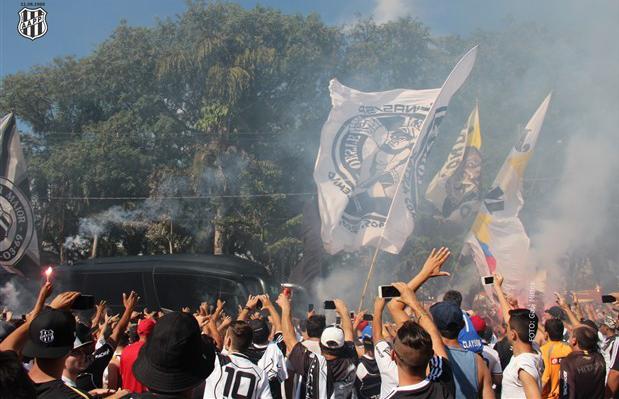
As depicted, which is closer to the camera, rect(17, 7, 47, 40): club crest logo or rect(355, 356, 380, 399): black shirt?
rect(355, 356, 380, 399): black shirt

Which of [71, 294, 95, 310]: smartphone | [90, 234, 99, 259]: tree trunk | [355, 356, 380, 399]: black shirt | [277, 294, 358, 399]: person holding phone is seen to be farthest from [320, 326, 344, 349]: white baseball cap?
[90, 234, 99, 259]: tree trunk

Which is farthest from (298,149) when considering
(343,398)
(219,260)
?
(343,398)

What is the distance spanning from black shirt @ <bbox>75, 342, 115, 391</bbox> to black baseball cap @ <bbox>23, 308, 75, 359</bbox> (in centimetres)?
182

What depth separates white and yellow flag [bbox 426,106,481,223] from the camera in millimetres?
14875

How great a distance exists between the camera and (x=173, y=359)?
2.24m

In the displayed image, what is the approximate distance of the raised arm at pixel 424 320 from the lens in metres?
3.12

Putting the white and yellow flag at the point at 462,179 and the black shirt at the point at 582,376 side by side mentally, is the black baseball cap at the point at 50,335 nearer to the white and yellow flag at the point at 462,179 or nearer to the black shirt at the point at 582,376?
the black shirt at the point at 582,376

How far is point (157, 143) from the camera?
2391 centimetres

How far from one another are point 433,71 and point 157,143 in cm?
1083

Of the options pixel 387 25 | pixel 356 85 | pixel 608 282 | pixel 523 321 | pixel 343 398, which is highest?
pixel 387 25

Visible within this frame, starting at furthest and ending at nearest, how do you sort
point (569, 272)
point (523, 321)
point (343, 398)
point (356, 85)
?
point (356, 85) < point (569, 272) < point (343, 398) < point (523, 321)

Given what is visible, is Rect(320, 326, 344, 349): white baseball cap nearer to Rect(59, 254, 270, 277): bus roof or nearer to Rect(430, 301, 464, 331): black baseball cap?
Rect(430, 301, 464, 331): black baseball cap

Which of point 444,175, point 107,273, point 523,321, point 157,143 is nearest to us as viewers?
point 523,321

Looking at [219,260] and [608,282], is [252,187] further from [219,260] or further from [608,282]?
[608,282]
